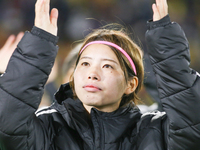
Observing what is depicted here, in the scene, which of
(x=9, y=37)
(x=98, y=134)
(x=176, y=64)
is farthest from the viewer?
(x=9, y=37)

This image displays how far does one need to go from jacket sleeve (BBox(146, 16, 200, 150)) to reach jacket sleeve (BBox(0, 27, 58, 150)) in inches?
17.0

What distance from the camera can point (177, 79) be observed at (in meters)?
1.02

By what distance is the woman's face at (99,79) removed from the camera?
47.8 inches

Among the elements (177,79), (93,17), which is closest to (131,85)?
(177,79)

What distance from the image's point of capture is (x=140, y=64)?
1543 millimetres

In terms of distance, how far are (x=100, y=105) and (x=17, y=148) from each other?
42 cm

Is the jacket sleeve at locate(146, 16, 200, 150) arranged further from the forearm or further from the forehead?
the forearm

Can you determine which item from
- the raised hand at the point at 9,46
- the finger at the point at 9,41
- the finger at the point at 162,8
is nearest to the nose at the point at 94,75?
the finger at the point at 162,8

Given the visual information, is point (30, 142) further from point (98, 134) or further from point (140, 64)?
point (140, 64)

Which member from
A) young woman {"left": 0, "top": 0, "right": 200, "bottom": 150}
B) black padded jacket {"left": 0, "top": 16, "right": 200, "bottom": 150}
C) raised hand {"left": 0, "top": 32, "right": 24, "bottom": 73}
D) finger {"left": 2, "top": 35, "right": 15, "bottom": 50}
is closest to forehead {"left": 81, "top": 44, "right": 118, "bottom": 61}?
young woman {"left": 0, "top": 0, "right": 200, "bottom": 150}

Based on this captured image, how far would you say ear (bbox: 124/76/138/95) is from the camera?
4.80 ft

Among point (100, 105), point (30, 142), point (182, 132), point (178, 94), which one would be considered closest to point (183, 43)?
point (178, 94)

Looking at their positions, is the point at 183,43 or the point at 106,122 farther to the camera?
the point at 106,122

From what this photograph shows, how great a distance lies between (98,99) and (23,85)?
14.4 inches
